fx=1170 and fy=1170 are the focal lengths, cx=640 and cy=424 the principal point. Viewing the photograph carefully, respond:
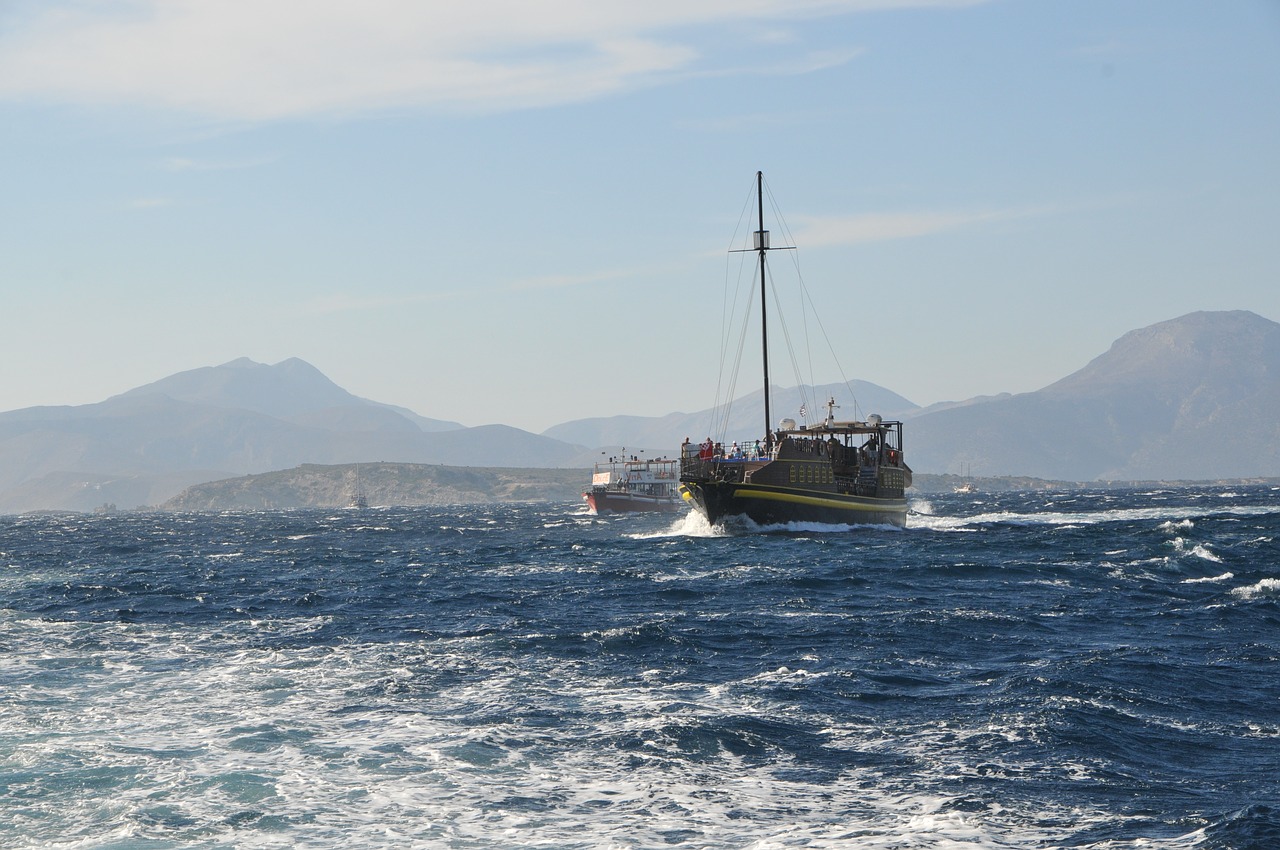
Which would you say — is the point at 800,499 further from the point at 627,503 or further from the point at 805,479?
the point at 627,503

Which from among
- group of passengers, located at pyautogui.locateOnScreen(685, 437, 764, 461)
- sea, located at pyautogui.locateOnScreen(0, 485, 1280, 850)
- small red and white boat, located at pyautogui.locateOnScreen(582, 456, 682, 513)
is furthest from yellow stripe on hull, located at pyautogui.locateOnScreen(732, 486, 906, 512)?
small red and white boat, located at pyautogui.locateOnScreen(582, 456, 682, 513)

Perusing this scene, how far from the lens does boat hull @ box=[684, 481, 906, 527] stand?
7750cm

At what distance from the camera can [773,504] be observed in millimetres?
77688

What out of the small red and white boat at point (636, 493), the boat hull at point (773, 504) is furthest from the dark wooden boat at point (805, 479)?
the small red and white boat at point (636, 493)

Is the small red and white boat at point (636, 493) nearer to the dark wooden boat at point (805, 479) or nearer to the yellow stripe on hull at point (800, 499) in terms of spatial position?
the dark wooden boat at point (805, 479)

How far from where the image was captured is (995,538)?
78.8 m

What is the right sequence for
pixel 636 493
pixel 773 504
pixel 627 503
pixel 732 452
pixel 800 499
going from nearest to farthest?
pixel 773 504 < pixel 800 499 < pixel 732 452 < pixel 627 503 < pixel 636 493

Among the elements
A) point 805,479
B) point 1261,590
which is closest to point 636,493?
point 805,479

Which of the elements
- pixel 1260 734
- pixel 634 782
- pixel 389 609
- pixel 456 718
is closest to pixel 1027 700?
pixel 1260 734

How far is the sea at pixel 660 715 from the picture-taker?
17.7 meters

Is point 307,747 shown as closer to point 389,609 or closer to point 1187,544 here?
point 389,609

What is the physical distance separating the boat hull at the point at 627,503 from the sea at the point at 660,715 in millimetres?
125626

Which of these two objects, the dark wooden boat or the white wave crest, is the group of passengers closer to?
the dark wooden boat

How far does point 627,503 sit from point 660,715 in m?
153
